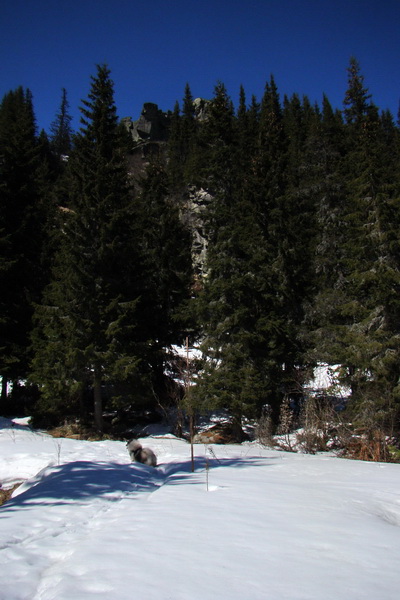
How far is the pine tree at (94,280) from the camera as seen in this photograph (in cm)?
1496

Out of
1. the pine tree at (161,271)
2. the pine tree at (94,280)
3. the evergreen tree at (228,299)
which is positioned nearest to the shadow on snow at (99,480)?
the evergreen tree at (228,299)

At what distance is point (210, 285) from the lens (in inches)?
668

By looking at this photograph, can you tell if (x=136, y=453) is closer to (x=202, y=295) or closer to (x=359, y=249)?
(x=202, y=295)

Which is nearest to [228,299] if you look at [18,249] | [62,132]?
[18,249]

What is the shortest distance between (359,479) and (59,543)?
5.29 metres

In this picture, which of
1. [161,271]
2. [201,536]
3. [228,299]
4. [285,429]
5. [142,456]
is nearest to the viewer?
[201,536]

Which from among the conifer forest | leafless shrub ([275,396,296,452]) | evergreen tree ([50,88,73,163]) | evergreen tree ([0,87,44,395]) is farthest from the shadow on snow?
evergreen tree ([50,88,73,163])

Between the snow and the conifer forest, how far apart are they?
6534mm

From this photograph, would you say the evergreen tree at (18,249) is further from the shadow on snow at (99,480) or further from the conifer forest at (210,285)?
the shadow on snow at (99,480)

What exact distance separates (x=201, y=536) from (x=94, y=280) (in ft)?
45.3

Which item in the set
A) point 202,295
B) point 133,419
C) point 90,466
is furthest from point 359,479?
point 133,419

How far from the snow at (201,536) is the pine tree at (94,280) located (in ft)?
27.0

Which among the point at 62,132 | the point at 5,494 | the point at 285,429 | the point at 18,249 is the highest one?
the point at 62,132

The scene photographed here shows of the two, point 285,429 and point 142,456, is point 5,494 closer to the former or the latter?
point 142,456
